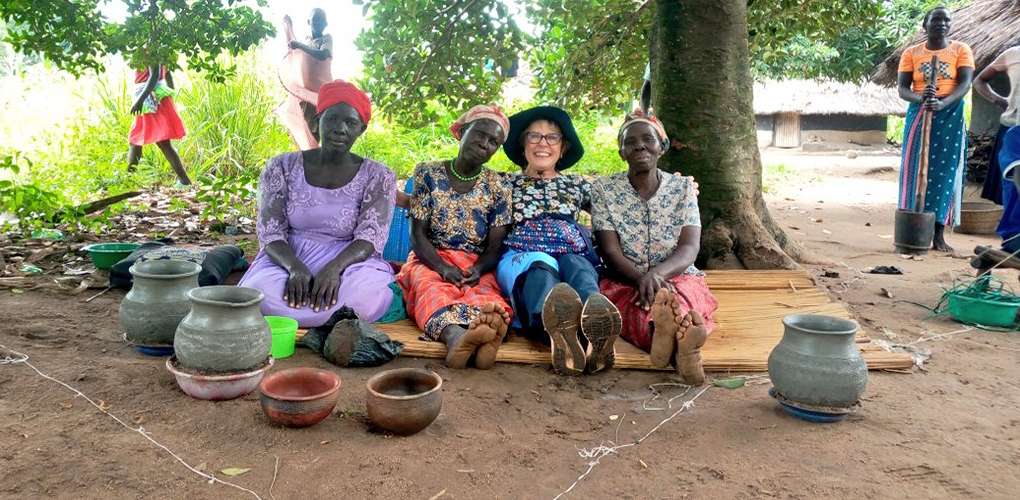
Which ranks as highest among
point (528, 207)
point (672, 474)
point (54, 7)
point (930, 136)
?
point (54, 7)

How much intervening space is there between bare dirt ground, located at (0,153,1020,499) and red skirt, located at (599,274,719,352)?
10.4 inches

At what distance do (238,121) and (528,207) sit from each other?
20.8 feet

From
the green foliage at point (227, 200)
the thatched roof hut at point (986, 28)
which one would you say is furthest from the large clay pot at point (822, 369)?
the thatched roof hut at point (986, 28)

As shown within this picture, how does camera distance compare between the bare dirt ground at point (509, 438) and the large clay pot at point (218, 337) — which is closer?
the bare dirt ground at point (509, 438)

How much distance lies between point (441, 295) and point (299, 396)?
107 centimetres

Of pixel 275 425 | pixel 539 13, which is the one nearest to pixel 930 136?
pixel 539 13

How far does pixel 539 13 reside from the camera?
18.0 feet

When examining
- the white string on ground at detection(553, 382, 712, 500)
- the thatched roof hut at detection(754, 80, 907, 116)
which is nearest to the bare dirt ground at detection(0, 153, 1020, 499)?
the white string on ground at detection(553, 382, 712, 500)

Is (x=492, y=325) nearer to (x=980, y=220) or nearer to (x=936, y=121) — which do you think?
(x=936, y=121)

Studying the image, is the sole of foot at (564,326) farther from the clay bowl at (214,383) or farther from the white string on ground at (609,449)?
the clay bowl at (214,383)

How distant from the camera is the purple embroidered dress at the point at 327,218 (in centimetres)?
379

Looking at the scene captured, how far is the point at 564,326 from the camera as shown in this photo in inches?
126

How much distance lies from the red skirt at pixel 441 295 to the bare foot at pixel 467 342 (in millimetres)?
139

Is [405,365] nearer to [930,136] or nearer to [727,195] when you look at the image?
[727,195]
